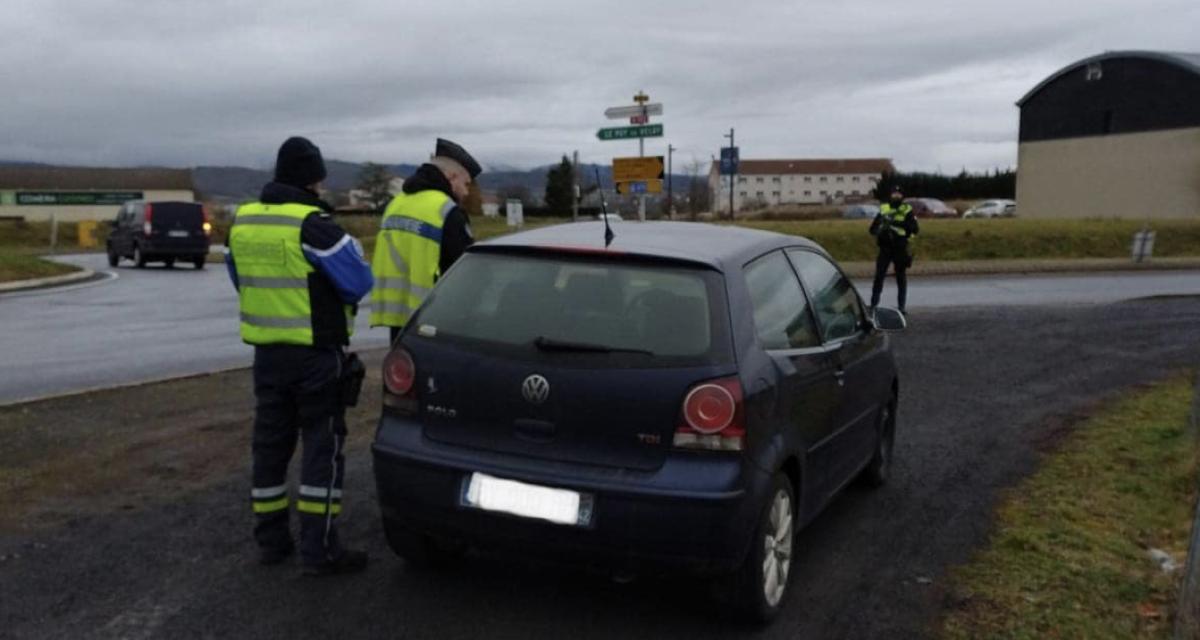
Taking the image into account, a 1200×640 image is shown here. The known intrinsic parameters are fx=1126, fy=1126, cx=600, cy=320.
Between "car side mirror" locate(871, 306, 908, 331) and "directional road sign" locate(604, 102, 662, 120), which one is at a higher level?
"directional road sign" locate(604, 102, 662, 120)

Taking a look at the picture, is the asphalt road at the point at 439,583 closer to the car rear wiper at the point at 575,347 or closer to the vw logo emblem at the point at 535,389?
the vw logo emblem at the point at 535,389

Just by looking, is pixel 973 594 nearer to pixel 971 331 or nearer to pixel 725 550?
pixel 725 550

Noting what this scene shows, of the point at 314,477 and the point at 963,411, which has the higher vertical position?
the point at 314,477

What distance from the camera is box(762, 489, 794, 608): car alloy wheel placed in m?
4.36

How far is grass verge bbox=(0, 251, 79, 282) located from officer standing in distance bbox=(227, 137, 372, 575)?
758 inches

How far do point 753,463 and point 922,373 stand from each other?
6886 millimetres

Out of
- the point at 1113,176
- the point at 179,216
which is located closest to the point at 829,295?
the point at 179,216

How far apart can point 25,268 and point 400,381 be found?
2170cm

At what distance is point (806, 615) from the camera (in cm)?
449

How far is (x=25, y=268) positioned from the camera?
76.0 feet

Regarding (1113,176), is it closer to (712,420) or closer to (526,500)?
(712,420)

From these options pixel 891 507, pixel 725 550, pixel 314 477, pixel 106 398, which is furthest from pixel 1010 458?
pixel 106 398

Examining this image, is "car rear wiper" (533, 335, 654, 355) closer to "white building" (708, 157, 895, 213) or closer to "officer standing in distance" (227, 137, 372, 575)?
"officer standing in distance" (227, 137, 372, 575)

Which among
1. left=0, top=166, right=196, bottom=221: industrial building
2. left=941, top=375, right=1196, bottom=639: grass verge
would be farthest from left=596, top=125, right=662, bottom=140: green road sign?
left=0, top=166, right=196, bottom=221: industrial building
